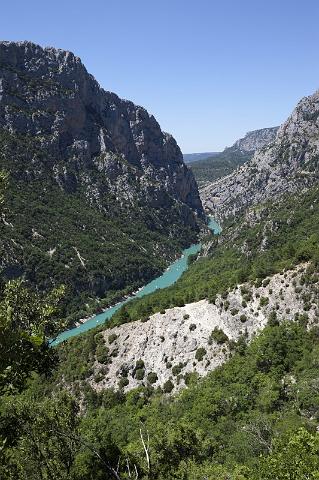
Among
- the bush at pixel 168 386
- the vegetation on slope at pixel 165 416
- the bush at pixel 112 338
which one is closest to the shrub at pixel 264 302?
the vegetation on slope at pixel 165 416

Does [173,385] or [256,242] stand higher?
[173,385]

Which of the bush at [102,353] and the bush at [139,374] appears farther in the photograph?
the bush at [102,353]

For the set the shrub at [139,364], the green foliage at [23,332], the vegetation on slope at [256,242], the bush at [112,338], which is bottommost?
the vegetation on slope at [256,242]

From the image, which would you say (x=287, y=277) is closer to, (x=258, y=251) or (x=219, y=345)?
(x=219, y=345)

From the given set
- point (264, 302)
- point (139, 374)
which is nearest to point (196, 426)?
point (139, 374)

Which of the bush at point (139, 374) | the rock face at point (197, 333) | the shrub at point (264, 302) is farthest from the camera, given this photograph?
the bush at point (139, 374)

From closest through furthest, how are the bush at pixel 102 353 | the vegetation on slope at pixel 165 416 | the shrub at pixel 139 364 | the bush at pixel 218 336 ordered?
the vegetation on slope at pixel 165 416 → the bush at pixel 218 336 → the shrub at pixel 139 364 → the bush at pixel 102 353

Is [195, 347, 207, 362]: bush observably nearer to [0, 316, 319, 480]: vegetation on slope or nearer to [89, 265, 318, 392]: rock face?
[89, 265, 318, 392]: rock face

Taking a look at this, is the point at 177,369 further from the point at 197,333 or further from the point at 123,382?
the point at 123,382

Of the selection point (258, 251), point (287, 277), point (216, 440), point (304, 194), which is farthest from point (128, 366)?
point (304, 194)

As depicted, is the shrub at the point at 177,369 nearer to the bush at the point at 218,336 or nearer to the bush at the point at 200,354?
the bush at the point at 200,354
